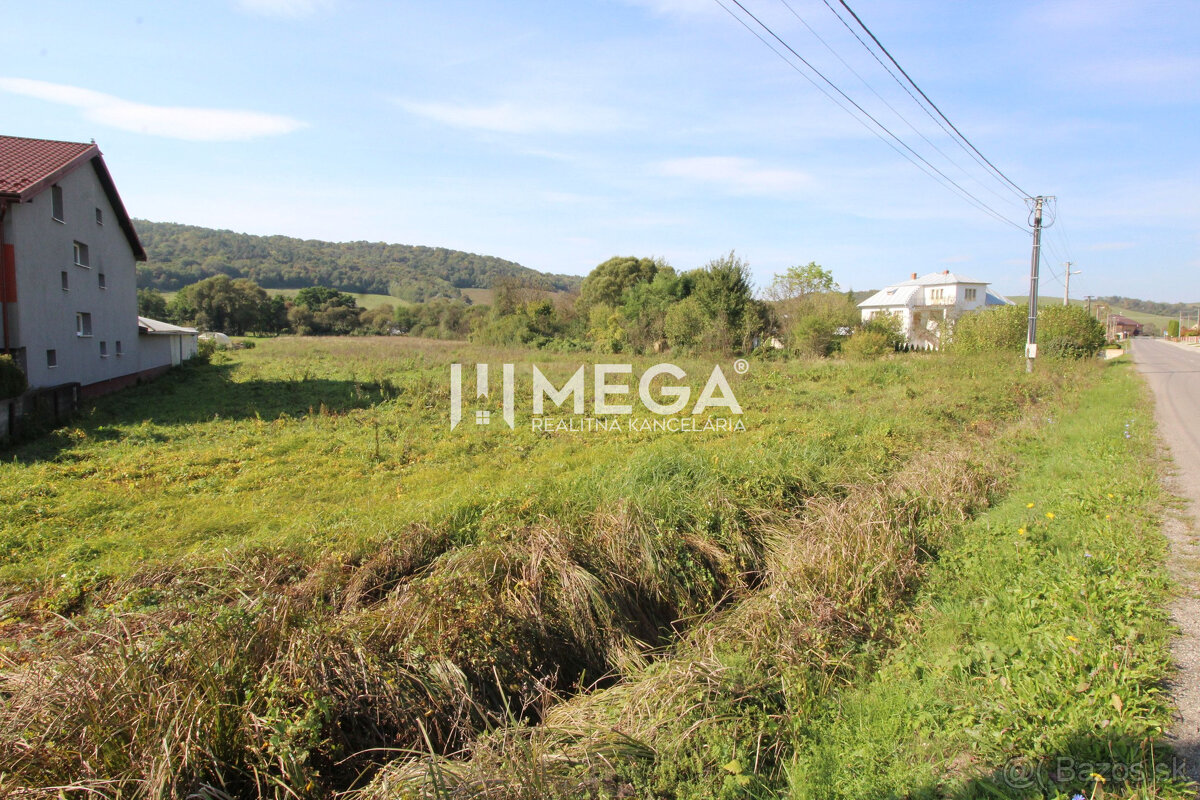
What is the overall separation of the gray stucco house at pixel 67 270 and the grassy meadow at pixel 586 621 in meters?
6.40

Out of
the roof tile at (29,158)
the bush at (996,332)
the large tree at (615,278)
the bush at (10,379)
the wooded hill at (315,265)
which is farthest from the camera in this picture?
the wooded hill at (315,265)

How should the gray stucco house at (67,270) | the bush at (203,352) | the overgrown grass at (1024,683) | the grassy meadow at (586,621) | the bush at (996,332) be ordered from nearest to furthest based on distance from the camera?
the overgrown grass at (1024,683) < the grassy meadow at (586,621) < the gray stucco house at (67,270) < the bush at (996,332) < the bush at (203,352)

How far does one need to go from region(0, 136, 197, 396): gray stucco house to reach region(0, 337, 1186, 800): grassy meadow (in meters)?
6.40

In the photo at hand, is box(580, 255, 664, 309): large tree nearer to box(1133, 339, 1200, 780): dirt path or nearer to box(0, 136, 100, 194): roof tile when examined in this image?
box(0, 136, 100, 194): roof tile

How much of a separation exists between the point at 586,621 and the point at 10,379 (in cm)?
1158

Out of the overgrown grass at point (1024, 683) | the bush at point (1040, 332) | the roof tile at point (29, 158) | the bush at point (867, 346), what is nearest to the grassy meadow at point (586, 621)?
the overgrown grass at point (1024, 683)

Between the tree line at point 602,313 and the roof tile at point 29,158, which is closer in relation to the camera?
the roof tile at point 29,158

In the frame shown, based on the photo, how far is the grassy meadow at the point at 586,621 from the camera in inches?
114

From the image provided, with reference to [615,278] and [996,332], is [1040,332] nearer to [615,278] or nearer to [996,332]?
[996,332]

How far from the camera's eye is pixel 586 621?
184 inches

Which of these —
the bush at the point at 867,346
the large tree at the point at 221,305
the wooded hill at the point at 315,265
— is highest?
the wooded hill at the point at 315,265

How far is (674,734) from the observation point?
130 inches

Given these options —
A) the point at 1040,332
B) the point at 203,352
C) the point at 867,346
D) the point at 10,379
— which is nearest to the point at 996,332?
the point at 1040,332

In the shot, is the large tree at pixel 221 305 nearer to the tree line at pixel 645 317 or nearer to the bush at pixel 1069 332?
the tree line at pixel 645 317
